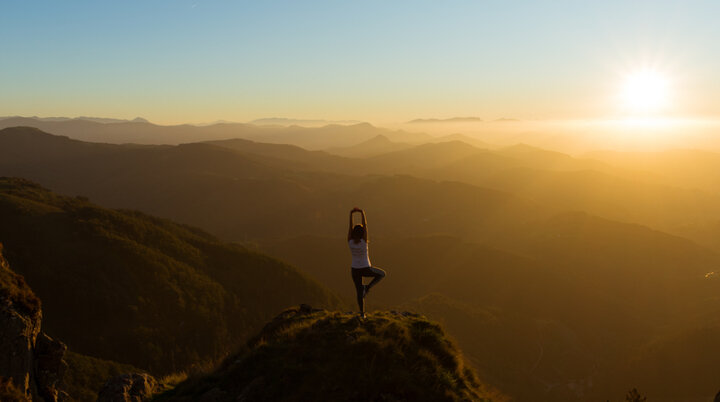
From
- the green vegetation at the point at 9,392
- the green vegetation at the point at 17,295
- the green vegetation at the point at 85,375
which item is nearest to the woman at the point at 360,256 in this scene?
the green vegetation at the point at 9,392

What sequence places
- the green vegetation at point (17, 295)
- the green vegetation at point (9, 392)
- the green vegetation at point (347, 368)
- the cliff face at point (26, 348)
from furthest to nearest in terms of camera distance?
the green vegetation at point (17, 295)
the cliff face at point (26, 348)
the green vegetation at point (9, 392)
the green vegetation at point (347, 368)

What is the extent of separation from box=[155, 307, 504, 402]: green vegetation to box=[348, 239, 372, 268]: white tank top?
6.41 feet

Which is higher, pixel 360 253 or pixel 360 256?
pixel 360 253

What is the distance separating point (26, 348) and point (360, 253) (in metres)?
13.1

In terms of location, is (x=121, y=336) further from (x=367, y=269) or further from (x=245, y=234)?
(x=245, y=234)

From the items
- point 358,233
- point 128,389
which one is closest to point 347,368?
point 358,233

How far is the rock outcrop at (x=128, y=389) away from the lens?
1300 cm

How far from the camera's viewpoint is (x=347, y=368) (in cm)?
1104

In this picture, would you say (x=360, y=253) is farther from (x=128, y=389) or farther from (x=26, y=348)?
(x=26, y=348)

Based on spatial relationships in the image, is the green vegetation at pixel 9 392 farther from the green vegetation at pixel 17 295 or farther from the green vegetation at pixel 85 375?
the green vegetation at pixel 85 375

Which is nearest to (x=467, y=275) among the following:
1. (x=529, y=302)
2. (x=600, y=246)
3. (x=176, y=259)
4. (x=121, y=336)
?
(x=529, y=302)

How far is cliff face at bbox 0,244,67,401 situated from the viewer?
1471 cm

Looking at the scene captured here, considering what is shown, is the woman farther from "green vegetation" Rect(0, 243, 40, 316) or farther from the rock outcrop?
"green vegetation" Rect(0, 243, 40, 316)

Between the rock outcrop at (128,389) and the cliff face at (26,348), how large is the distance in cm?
354
